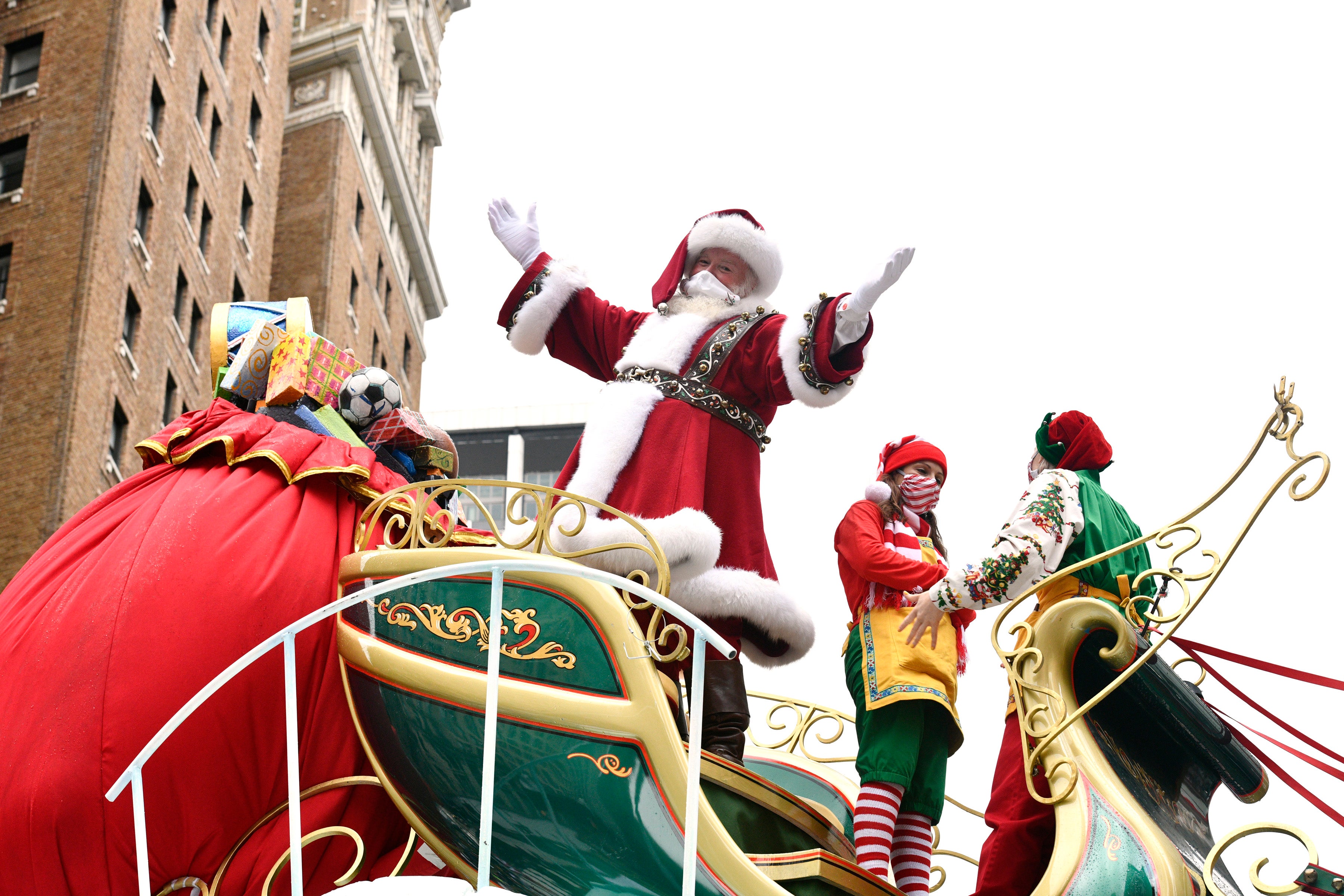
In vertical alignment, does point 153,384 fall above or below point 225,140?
below

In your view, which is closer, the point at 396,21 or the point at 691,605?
the point at 691,605

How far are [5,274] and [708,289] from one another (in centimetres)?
2218

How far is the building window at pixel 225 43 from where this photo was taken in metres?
33.2

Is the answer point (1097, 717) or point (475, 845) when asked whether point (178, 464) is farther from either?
point (1097, 717)

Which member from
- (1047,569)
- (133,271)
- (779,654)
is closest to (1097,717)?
(1047,569)

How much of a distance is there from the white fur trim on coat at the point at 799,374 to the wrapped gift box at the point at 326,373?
65.0 inches

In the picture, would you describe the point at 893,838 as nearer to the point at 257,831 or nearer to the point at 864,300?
the point at 864,300

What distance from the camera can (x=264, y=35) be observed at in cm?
3650

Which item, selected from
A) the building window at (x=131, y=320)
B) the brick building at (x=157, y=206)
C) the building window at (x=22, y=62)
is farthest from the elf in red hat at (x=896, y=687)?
the building window at (x=22, y=62)

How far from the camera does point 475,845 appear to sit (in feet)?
15.1

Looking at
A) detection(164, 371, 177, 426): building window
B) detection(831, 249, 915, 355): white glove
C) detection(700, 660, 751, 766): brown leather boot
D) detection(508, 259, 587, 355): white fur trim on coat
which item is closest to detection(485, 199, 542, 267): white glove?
detection(508, 259, 587, 355): white fur trim on coat

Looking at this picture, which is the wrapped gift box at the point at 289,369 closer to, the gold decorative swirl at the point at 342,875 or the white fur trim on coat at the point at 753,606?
the white fur trim on coat at the point at 753,606

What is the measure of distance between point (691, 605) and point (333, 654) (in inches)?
51.6

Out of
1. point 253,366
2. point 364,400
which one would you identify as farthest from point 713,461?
point 253,366
